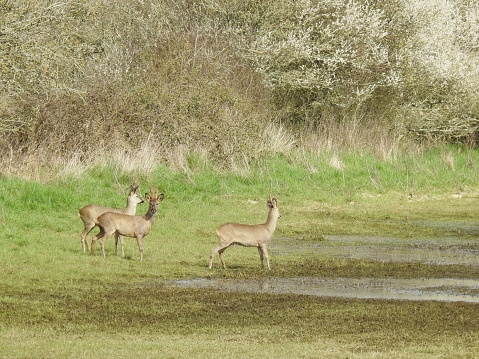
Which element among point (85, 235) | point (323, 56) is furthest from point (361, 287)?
point (323, 56)

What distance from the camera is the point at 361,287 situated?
48.1 feet

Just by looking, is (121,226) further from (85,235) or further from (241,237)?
(241,237)

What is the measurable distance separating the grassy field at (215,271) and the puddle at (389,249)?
0.52 metres

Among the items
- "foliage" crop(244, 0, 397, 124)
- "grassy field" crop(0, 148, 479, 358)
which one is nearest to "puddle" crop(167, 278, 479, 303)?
"grassy field" crop(0, 148, 479, 358)

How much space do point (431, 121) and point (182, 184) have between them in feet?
57.8

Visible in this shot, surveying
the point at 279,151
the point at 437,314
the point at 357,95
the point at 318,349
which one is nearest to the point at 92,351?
the point at 318,349

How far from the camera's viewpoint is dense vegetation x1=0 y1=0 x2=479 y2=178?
998 inches

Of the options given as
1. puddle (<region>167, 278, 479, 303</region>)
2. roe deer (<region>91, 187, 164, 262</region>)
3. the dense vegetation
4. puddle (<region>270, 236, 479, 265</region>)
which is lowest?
puddle (<region>167, 278, 479, 303</region>)

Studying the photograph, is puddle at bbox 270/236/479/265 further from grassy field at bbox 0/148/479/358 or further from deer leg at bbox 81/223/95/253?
deer leg at bbox 81/223/95/253

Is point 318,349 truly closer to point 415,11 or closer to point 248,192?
point 248,192

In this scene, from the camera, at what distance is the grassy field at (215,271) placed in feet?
34.8

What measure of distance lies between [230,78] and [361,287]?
19674 millimetres

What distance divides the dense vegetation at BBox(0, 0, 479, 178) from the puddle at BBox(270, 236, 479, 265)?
21.6 feet

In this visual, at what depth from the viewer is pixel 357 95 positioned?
122ft
